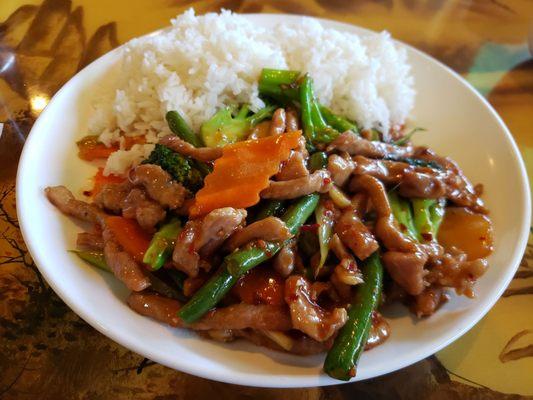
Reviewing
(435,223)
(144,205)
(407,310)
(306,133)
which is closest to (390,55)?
(306,133)

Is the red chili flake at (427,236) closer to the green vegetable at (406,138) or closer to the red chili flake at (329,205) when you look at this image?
the red chili flake at (329,205)

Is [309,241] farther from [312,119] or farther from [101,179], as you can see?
[101,179]

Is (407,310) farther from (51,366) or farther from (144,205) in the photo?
(51,366)

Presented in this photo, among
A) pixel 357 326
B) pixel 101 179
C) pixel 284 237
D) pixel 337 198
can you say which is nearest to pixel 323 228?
pixel 337 198

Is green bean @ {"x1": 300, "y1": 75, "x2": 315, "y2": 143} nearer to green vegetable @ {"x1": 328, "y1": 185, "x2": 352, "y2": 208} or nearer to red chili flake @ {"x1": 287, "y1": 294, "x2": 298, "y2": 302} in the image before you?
green vegetable @ {"x1": 328, "y1": 185, "x2": 352, "y2": 208}

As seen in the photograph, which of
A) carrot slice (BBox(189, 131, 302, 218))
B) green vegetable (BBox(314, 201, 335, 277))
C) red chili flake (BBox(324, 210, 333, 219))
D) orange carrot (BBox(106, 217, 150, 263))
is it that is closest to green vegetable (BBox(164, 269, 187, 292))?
orange carrot (BBox(106, 217, 150, 263))

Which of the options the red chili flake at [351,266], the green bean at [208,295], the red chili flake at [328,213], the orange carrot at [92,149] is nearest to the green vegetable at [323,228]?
the red chili flake at [328,213]
